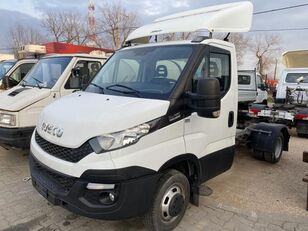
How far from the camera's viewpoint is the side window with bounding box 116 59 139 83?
4078 millimetres

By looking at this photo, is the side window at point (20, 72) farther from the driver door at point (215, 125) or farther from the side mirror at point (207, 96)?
the side mirror at point (207, 96)

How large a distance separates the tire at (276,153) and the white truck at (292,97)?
207cm

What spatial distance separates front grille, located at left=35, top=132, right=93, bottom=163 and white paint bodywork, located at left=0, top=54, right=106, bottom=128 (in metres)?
2.42

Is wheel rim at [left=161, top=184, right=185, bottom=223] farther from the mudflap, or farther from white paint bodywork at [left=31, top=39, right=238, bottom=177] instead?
the mudflap

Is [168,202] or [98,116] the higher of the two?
[98,116]

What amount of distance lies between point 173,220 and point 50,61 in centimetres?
494

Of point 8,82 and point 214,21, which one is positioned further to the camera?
point 8,82

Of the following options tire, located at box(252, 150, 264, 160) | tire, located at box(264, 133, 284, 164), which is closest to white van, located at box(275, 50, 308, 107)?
tire, located at box(264, 133, 284, 164)

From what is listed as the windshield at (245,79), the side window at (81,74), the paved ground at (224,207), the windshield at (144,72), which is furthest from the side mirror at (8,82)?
the windshield at (245,79)

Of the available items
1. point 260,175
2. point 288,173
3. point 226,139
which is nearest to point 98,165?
point 226,139

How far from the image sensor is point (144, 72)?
4.01 m

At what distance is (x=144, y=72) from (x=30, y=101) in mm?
2910

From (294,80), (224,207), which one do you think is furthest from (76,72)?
(294,80)

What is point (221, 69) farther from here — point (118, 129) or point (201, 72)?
point (118, 129)
